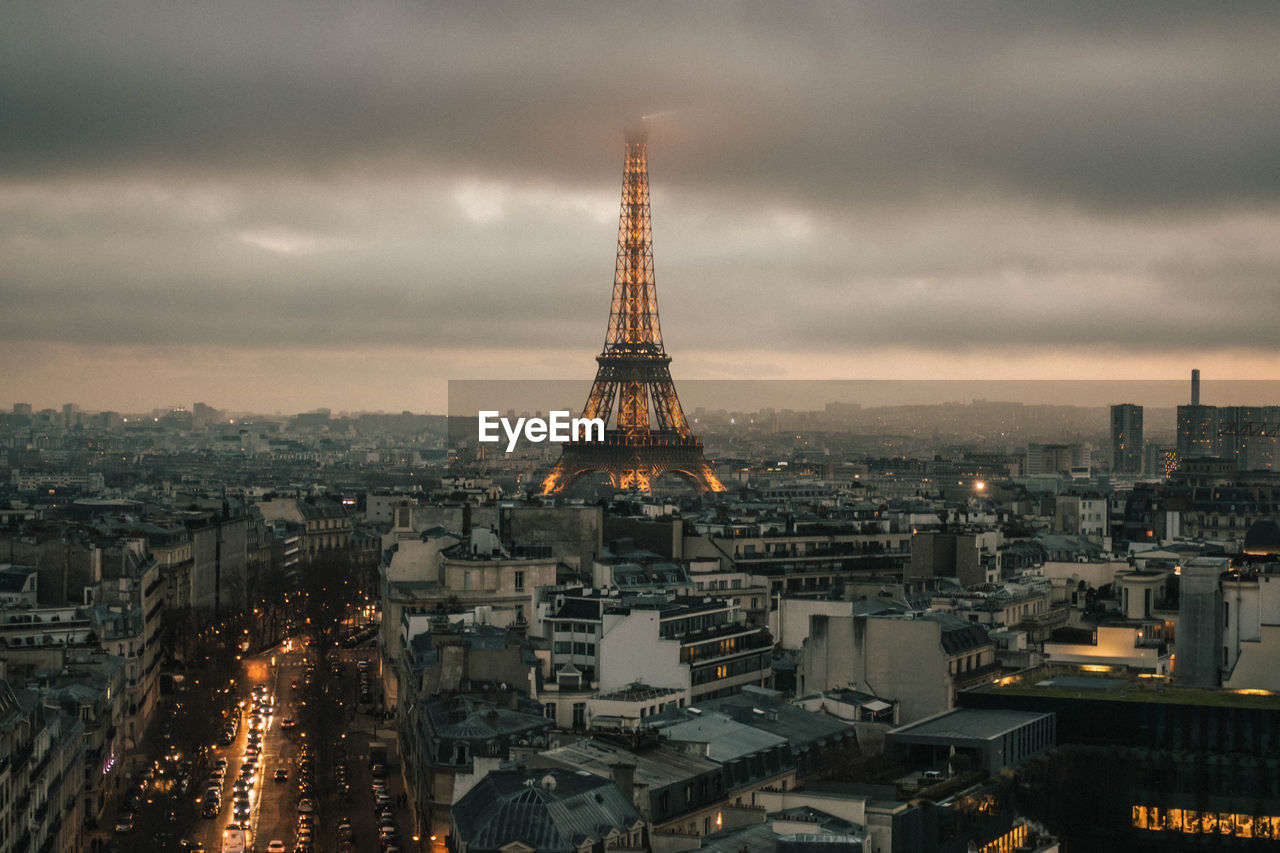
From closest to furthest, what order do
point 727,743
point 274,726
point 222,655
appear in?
1. point 727,743
2. point 274,726
3. point 222,655

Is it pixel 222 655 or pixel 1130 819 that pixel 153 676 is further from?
pixel 1130 819

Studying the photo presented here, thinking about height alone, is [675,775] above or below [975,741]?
below

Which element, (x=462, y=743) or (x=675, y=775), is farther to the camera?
(x=462, y=743)

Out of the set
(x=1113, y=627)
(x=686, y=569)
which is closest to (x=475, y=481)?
Result: (x=686, y=569)

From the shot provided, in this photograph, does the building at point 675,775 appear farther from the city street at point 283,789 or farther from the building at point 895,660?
the building at point 895,660

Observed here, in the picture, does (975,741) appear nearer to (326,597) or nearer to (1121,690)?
(1121,690)

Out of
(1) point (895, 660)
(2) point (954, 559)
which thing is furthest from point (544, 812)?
(2) point (954, 559)
